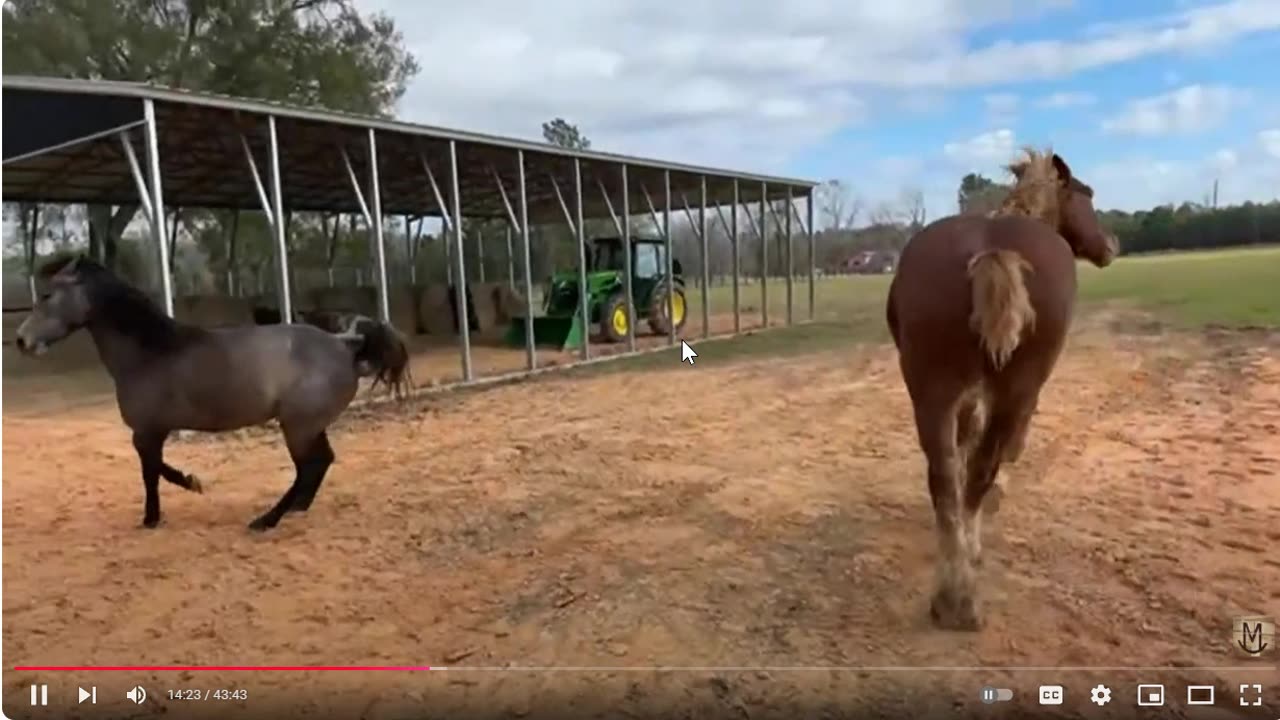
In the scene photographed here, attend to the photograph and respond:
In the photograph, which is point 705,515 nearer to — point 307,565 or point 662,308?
point 307,565

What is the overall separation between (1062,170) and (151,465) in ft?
9.02

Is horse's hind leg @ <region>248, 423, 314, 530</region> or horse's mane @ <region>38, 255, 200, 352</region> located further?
horse's hind leg @ <region>248, 423, 314, 530</region>

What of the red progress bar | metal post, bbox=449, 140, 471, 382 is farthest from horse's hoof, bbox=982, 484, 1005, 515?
metal post, bbox=449, 140, 471, 382

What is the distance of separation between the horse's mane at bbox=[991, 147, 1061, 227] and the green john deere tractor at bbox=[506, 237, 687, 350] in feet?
21.1

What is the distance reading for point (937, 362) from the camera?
5.76 ft

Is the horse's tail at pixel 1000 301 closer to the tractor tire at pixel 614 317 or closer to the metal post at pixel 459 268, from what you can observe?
the metal post at pixel 459 268

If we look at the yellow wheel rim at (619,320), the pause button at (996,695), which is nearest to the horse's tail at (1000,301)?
the pause button at (996,695)

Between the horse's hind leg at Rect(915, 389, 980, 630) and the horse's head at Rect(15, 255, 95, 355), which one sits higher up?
the horse's head at Rect(15, 255, 95, 355)

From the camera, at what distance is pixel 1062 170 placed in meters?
1.96

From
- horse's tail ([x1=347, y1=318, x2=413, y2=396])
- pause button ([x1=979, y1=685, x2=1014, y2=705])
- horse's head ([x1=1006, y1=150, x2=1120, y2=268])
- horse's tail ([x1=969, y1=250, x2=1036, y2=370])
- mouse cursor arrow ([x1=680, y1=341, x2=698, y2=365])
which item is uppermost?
horse's head ([x1=1006, y1=150, x2=1120, y2=268])

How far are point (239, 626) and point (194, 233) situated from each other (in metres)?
10.5

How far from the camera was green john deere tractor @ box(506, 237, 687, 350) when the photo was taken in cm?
874

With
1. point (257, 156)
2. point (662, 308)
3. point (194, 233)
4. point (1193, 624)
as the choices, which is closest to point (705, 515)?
point (1193, 624)

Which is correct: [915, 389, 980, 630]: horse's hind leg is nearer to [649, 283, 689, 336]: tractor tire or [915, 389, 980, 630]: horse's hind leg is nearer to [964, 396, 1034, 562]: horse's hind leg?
[964, 396, 1034, 562]: horse's hind leg
